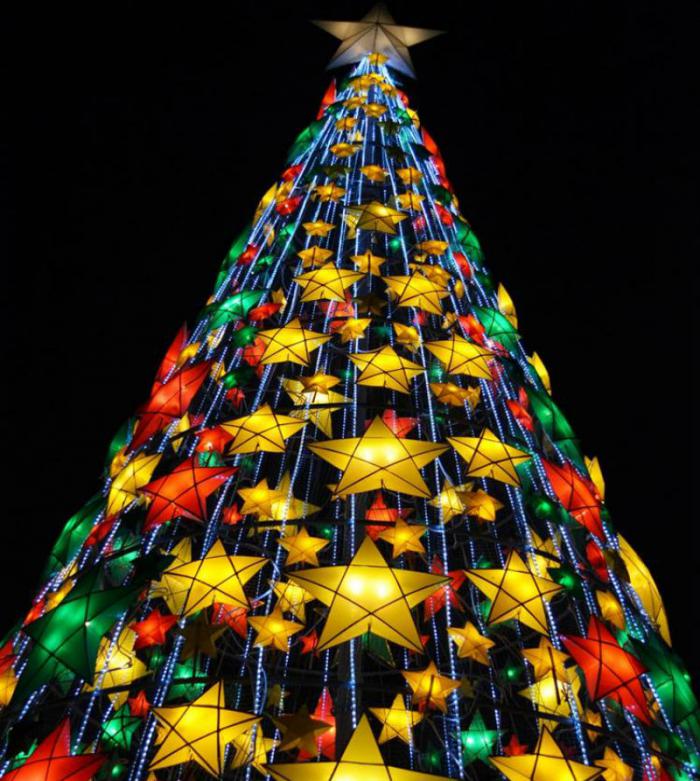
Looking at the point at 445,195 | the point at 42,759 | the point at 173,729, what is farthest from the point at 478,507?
the point at 445,195

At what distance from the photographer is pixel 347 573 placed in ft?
11.3

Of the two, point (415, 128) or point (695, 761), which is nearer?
point (695, 761)

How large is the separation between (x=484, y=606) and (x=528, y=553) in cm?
103

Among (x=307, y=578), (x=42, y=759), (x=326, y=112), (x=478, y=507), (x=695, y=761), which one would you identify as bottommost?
(x=42, y=759)

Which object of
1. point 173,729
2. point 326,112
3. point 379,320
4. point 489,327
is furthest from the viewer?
point 326,112

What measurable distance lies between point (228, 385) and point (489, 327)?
97.2 inches

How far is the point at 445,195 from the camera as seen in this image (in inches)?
293

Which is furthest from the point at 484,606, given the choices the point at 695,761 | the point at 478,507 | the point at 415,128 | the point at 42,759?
the point at 415,128

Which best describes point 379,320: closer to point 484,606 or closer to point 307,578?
point 484,606

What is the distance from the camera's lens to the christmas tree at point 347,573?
136 inches

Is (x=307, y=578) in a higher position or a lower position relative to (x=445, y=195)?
lower

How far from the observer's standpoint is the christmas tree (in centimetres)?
346

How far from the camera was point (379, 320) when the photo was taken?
19.1 feet

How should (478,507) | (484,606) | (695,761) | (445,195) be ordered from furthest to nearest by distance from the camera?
(445,195), (484,606), (478,507), (695,761)
